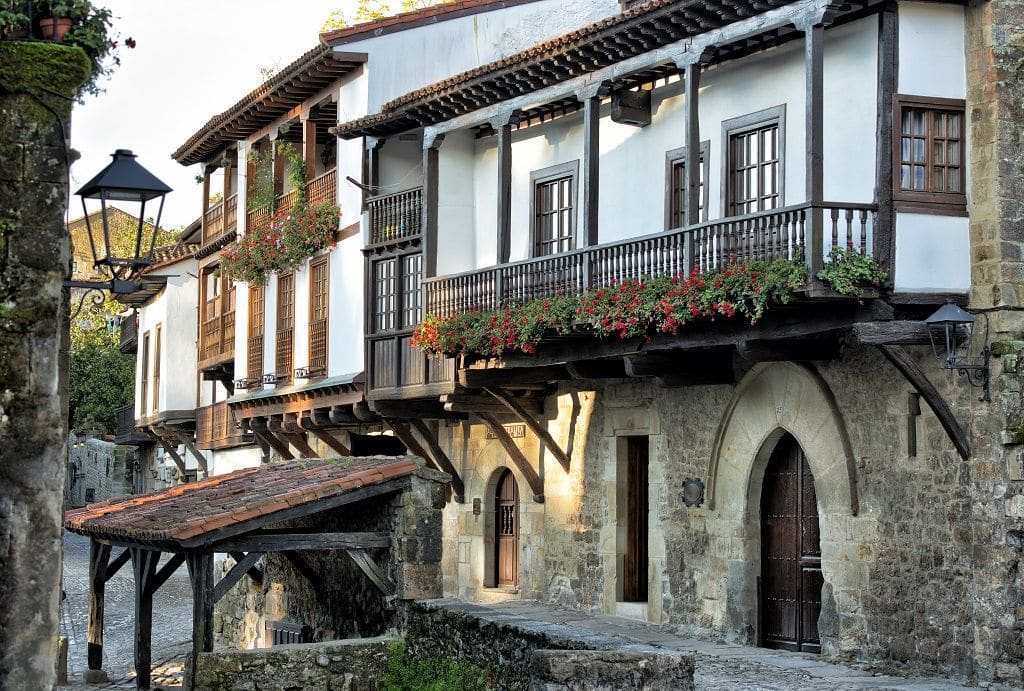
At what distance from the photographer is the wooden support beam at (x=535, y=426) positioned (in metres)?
19.3

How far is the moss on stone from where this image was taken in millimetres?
7281

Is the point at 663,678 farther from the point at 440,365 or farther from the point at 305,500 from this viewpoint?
the point at 440,365

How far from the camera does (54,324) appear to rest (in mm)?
7242

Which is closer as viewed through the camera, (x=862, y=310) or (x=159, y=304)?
(x=862, y=310)

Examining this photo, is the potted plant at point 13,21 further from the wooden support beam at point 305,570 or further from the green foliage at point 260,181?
the green foliage at point 260,181

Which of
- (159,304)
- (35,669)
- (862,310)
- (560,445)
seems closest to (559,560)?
(560,445)

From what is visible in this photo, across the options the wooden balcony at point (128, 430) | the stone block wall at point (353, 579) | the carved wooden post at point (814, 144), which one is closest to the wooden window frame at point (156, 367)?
the wooden balcony at point (128, 430)

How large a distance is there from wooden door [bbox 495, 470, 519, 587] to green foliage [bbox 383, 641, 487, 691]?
20.7 ft

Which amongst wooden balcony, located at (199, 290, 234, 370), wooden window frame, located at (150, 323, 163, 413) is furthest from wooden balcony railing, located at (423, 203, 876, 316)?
wooden window frame, located at (150, 323, 163, 413)

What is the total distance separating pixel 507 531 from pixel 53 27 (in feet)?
47.9

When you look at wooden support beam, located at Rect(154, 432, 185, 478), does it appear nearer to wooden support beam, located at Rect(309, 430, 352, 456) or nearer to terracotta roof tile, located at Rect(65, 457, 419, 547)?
wooden support beam, located at Rect(309, 430, 352, 456)

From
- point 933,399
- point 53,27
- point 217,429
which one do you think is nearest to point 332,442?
point 217,429

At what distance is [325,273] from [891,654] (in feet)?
40.0

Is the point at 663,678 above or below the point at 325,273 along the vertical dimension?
below
